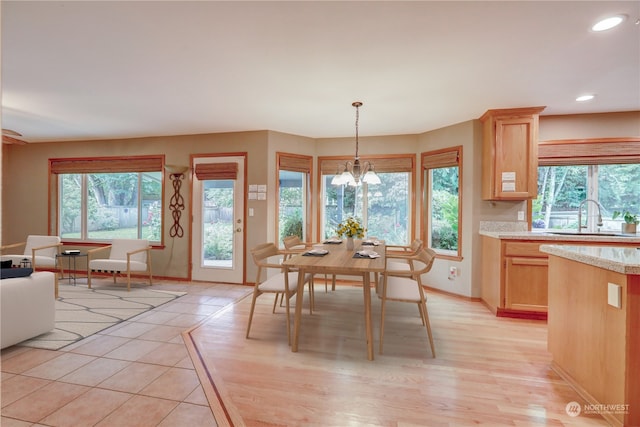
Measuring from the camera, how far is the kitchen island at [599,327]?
1.68 metres

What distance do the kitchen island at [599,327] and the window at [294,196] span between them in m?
3.35

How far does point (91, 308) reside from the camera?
11.8 feet

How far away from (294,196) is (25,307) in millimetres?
3339

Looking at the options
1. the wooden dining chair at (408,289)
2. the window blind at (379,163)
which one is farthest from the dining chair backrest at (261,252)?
the window blind at (379,163)

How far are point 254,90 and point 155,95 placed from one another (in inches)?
44.2

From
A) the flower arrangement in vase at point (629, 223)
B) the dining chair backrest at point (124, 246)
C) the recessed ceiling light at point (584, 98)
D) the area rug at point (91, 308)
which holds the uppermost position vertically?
the recessed ceiling light at point (584, 98)

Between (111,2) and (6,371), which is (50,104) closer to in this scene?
(111,2)

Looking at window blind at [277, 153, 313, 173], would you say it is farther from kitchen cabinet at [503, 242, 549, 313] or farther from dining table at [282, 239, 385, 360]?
kitchen cabinet at [503, 242, 549, 313]

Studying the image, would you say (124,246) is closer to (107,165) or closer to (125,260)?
(125,260)

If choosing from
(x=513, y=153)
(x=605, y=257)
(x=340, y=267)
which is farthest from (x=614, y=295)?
(x=513, y=153)

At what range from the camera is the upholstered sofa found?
2484mm

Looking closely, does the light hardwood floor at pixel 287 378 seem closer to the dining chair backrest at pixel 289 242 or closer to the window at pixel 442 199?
the dining chair backrest at pixel 289 242

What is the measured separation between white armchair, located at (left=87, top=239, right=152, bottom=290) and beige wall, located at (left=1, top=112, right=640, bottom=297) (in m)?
0.34

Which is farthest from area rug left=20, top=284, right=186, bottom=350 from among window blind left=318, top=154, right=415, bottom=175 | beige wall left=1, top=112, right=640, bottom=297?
window blind left=318, top=154, right=415, bottom=175
